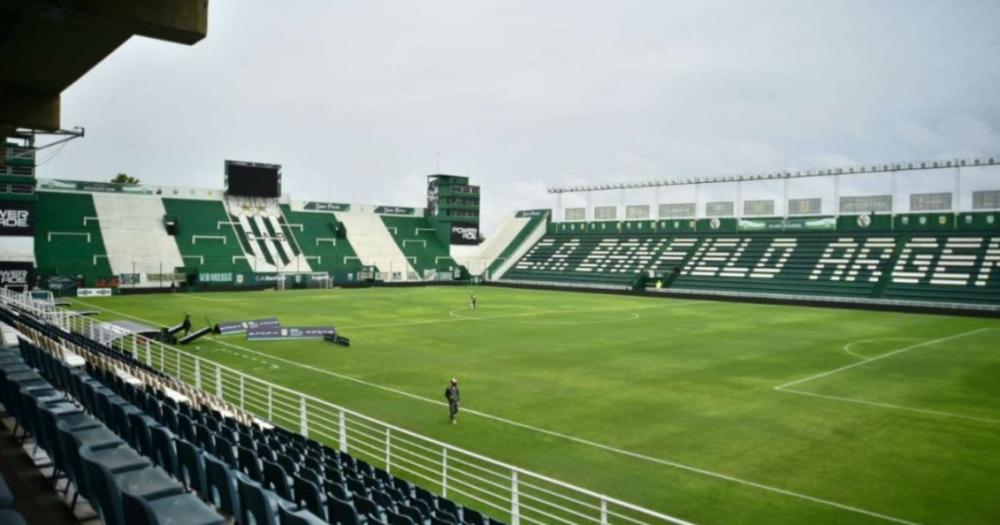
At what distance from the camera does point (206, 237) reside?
72.1 meters

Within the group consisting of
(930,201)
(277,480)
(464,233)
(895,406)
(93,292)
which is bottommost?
(895,406)

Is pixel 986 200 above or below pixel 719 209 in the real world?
below

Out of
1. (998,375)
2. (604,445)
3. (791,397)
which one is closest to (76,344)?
(604,445)

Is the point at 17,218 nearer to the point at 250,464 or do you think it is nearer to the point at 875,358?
the point at 250,464

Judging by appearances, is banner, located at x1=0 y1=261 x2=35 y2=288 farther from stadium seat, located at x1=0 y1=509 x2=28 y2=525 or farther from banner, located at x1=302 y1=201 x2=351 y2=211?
stadium seat, located at x1=0 y1=509 x2=28 y2=525

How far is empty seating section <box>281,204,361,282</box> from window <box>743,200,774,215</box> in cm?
4587

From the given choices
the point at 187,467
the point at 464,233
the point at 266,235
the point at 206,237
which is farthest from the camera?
the point at 464,233

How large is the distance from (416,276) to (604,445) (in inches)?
2669

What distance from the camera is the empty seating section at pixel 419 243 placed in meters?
85.8

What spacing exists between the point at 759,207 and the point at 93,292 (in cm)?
6787

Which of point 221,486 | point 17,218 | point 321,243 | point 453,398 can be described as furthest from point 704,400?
point 321,243

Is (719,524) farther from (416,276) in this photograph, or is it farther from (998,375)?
(416,276)

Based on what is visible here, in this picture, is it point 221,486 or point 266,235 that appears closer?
point 221,486

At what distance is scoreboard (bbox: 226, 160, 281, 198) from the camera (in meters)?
76.9
